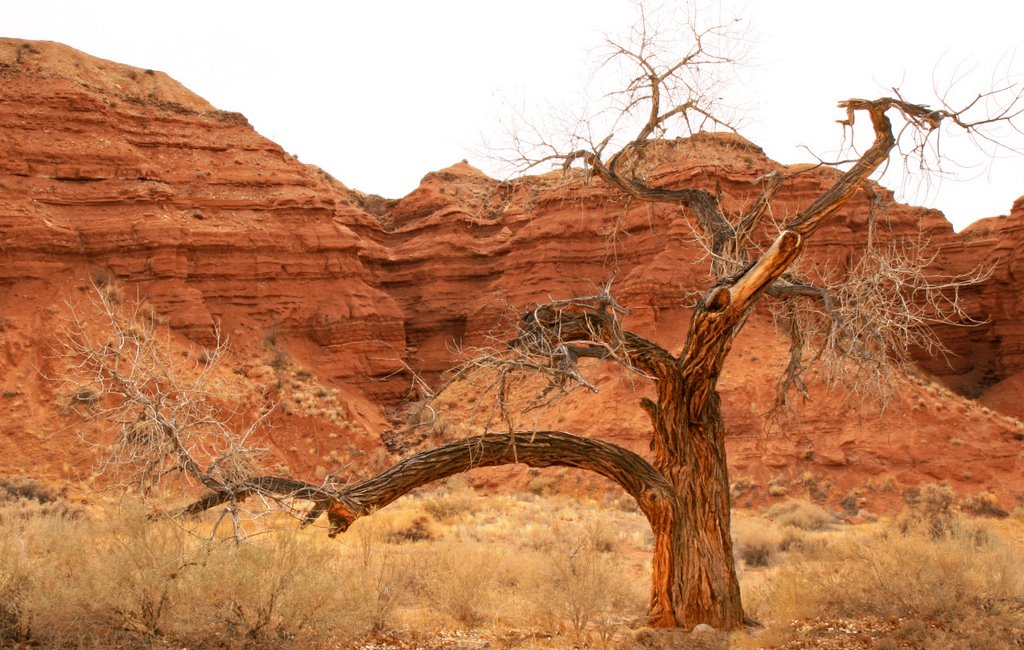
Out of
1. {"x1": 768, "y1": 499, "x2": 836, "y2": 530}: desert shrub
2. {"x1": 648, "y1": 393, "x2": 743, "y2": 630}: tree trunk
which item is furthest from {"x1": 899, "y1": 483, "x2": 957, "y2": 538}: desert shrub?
{"x1": 648, "y1": 393, "x2": 743, "y2": 630}: tree trunk

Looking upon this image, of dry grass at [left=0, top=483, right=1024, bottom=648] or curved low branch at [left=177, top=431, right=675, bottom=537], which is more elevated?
curved low branch at [left=177, top=431, right=675, bottom=537]

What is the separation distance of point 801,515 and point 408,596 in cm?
1154

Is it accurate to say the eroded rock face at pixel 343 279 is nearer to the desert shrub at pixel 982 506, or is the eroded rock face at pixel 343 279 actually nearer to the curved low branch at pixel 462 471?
the desert shrub at pixel 982 506

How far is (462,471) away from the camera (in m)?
7.63

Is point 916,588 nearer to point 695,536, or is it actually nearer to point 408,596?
point 695,536

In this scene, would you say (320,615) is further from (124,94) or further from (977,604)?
(124,94)

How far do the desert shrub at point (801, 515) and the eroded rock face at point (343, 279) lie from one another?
5.96 feet

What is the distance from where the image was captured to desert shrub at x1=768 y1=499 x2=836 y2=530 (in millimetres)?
18641

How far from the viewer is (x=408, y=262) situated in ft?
117

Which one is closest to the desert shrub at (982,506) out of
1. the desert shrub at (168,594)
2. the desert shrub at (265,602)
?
the desert shrub at (168,594)

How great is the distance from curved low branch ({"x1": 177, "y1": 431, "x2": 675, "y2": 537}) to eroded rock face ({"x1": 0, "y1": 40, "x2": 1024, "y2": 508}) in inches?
533

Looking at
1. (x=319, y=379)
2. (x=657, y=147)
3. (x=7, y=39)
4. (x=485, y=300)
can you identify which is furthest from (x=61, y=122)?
(x=657, y=147)

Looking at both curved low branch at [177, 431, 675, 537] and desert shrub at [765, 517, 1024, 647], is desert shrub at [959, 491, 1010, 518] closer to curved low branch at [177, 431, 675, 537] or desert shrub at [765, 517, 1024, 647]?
desert shrub at [765, 517, 1024, 647]

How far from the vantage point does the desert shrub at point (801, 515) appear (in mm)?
18641
